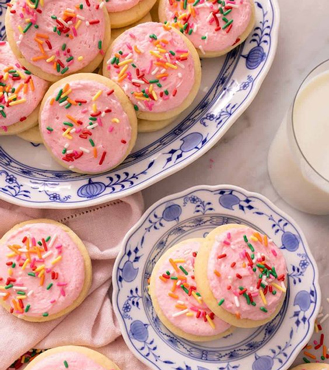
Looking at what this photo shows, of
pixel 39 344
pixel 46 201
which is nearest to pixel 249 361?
pixel 39 344

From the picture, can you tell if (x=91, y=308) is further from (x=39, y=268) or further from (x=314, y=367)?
(x=314, y=367)

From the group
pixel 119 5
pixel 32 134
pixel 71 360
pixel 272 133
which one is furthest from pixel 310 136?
pixel 71 360

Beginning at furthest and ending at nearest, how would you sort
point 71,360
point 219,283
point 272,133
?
point 272,133 < point 71,360 < point 219,283

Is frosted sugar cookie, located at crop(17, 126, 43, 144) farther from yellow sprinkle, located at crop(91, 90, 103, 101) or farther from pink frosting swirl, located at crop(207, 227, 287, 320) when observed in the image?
pink frosting swirl, located at crop(207, 227, 287, 320)

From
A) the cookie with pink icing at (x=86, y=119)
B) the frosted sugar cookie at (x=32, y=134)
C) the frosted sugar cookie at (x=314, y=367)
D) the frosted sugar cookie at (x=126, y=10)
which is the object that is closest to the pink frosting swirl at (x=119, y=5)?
the frosted sugar cookie at (x=126, y=10)

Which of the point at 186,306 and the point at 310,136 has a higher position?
the point at 310,136

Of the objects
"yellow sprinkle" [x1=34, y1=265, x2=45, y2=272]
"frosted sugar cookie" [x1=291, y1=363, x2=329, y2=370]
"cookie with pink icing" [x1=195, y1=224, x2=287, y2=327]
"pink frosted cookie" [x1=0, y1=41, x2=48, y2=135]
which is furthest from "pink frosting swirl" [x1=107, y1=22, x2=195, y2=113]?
"frosted sugar cookie" [x1=291, y1=363, x2=329, y2=370]

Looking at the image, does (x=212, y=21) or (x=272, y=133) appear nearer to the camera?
(x=212, y=21)

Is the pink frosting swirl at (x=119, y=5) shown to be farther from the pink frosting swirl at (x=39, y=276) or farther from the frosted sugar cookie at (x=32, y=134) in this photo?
the pink frosting swirl at (x=39, y=276)
